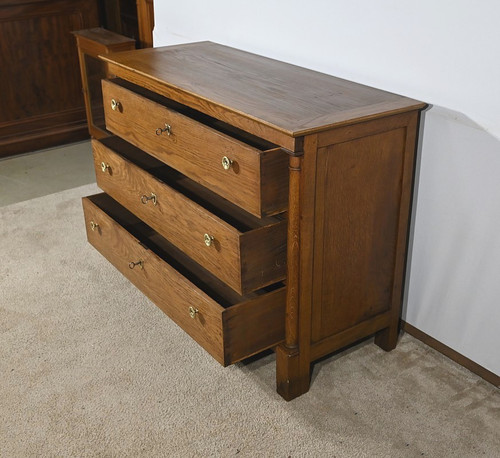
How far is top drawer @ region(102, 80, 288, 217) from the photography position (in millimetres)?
1379

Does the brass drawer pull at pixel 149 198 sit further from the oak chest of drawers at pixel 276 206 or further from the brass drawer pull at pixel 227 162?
the brass drawer pull at pixel 227 162

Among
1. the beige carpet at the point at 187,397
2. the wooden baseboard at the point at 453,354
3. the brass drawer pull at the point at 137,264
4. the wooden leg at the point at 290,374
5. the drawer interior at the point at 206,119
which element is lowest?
the beige carpet at the point at 187,397

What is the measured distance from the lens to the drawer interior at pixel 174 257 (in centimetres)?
168

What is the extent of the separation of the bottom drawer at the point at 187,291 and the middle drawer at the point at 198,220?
0.20ft

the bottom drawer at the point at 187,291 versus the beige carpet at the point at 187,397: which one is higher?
the bottom drawer at the point at 187,291

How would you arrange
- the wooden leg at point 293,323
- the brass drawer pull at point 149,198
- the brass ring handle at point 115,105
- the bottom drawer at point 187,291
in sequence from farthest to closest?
the brass ring handle at point 115,105, the brass drawer pull at point 149,198, the bottom drawer at point 187,291, the wooden leg at point 293,323

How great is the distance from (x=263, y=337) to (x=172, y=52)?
0.96 metres

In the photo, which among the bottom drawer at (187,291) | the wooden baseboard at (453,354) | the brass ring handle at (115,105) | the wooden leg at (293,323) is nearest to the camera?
the wooden leg at (293,323)

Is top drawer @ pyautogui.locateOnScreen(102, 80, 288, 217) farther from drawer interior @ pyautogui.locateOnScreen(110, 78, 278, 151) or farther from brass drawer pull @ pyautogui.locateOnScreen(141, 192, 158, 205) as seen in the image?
brass drawer pull @ pyautogui.locateOnScreen(141, 192, 158, 205)

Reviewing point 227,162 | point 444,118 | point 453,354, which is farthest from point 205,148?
point 453,354

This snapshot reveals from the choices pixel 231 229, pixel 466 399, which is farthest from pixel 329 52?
pixel 466 399

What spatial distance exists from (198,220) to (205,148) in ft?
0.58

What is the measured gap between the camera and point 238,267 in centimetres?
146

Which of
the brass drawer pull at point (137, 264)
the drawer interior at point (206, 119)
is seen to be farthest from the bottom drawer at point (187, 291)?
the drawer interior at point (206, 119)
